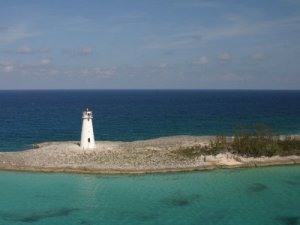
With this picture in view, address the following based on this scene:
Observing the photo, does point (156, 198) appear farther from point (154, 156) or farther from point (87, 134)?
point (87, 134)

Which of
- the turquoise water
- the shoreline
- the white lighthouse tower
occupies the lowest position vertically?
the turquoise water

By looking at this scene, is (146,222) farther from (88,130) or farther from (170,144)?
(170,144)

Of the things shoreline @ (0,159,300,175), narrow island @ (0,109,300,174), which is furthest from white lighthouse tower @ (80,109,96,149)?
shoreline @ (0,159,300,175)

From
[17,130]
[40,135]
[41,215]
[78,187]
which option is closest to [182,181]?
[78,187]

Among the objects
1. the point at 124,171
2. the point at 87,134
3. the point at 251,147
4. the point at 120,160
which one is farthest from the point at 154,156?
the point at 251,147

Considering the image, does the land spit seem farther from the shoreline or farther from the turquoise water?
the turquoise water

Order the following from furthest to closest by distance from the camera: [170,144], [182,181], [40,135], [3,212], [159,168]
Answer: [40,135] → [170,144] → [159,168] → [182,181] → [3,212]
